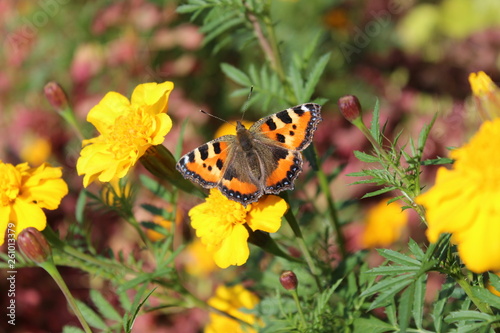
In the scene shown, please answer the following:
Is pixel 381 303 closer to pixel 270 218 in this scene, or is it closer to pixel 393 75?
pixel 270 218

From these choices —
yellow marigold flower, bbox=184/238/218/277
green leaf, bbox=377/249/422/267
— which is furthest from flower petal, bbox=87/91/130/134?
yellow marigold flower, bbox=184/238/218/277

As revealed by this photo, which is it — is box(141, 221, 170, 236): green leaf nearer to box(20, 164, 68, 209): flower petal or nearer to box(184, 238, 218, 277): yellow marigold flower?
box(20, 164, 68, 209): flower petal

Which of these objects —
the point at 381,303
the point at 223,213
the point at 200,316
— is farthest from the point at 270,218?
the point at 200,316

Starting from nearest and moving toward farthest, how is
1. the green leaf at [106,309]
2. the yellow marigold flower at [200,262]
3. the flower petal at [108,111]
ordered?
the flower petal at [108,111] < the green leaf at [106,309] < the yellow marigold flower at [200,262]

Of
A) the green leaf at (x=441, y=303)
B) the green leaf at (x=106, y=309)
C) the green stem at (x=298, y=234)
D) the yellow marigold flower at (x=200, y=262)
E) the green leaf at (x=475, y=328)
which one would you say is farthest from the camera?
the yellow marigold flower at (x=200, y=262)

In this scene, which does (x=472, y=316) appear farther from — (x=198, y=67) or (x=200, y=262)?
(x=198, y=67)

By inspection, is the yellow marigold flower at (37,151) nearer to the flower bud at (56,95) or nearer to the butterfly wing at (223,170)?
the flower bud at (56,95)

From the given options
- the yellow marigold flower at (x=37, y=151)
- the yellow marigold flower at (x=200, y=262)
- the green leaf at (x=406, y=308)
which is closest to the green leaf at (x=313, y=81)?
the green leaf at (x=406, y=308)
